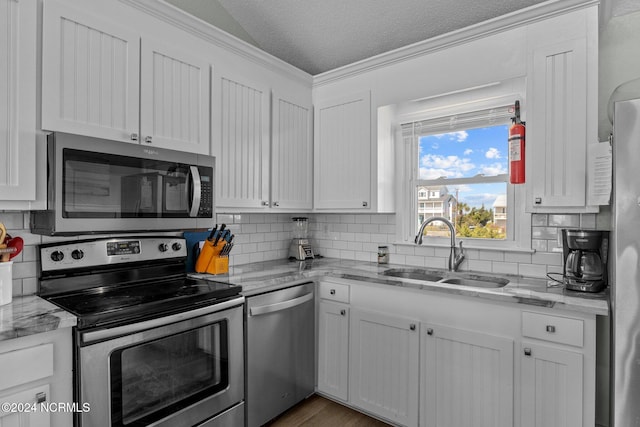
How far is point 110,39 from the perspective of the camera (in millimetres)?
1795

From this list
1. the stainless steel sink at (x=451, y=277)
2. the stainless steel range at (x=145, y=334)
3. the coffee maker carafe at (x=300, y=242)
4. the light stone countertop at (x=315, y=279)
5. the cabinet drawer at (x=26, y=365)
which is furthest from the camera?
the coffee maker carafe at (x=300, y=242)

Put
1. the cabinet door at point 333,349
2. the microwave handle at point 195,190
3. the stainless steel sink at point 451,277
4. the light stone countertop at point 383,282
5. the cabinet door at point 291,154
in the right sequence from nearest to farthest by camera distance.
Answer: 1. the light stone countertop at point 383,282
2. the microwave handle at point 195,190
3. the stainless steel sink at point 451,277
4. the cabinet door at point 333,349
5. the cabinet door at point 291,154

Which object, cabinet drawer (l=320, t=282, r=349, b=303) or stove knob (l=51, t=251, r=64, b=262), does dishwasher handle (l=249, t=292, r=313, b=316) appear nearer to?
cabinet drawer (l=320, t=282, r=349, b=303)

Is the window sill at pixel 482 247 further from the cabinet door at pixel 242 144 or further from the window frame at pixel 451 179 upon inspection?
the cabinet door at pixel 242 144

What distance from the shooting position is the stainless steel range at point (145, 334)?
1454 mm

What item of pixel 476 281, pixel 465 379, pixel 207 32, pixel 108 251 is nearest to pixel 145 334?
pixel 108 251

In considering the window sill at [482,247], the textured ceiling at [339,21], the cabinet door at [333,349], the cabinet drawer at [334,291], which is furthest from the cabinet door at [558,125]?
the cabinet door at [333,349]

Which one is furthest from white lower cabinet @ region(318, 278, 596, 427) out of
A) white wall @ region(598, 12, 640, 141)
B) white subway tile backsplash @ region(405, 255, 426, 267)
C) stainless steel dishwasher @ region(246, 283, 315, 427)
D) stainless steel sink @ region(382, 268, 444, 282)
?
white wall @ region(598, 12, 640, 141)

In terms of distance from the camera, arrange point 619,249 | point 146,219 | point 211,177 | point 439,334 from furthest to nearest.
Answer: point 211,177 < point 439,334 < point 146,219 < point 619,249

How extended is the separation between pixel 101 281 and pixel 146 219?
408mm

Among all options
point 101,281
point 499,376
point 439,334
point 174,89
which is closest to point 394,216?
point 439,334

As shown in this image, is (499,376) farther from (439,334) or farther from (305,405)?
(305,405)

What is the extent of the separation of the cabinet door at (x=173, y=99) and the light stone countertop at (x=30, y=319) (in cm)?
90

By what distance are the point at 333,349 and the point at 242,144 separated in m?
1.52
